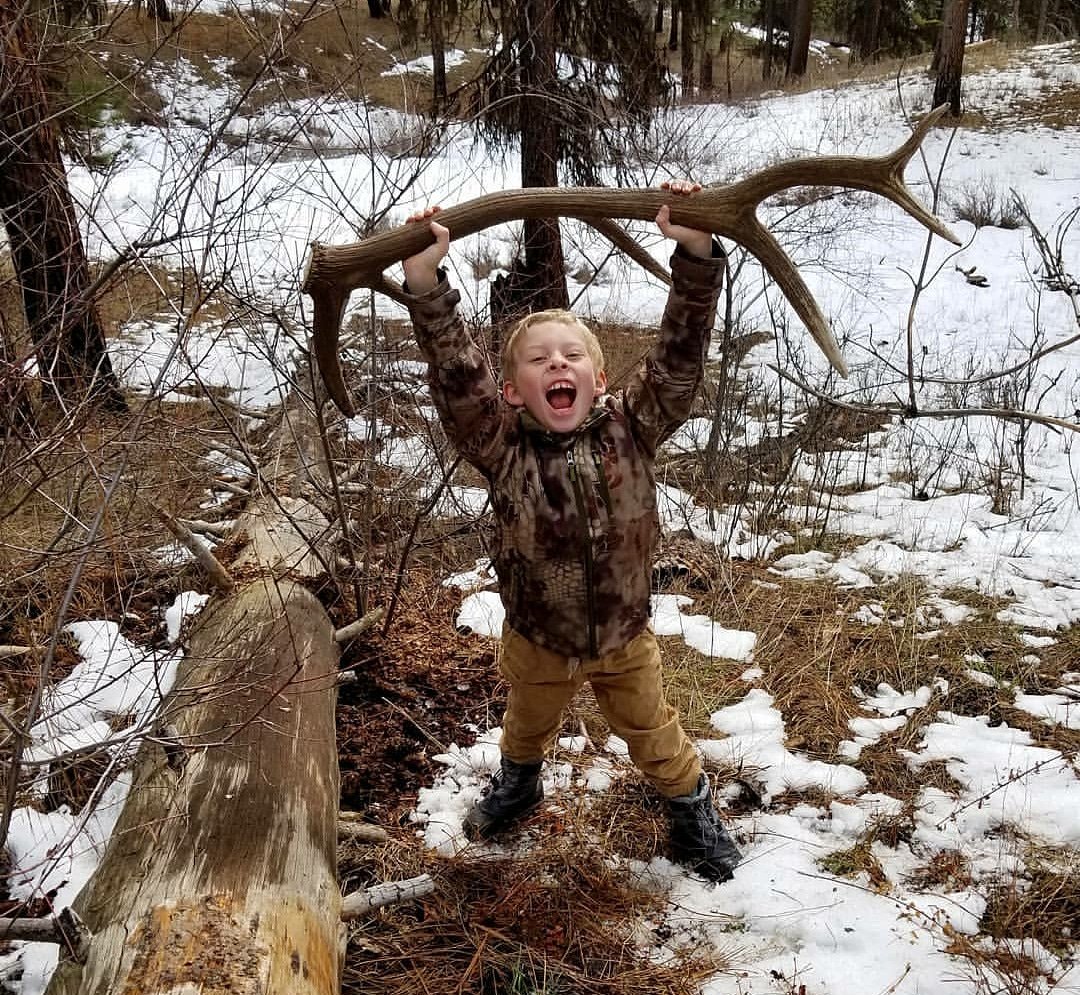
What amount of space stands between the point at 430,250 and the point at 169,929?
156 cm

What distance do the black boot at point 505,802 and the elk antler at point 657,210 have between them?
1475 millimetres

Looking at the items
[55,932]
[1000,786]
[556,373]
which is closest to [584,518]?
[556,373]

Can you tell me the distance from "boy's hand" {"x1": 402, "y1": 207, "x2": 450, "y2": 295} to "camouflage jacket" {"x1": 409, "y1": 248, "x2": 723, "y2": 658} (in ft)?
0.37

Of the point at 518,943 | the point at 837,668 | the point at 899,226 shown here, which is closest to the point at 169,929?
the point at 518,943

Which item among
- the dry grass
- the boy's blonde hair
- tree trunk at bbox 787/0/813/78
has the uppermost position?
tree trunk at bbox 787/0/813/78

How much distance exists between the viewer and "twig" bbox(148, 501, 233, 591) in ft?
10.1

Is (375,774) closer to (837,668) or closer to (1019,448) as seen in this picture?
(837,668)

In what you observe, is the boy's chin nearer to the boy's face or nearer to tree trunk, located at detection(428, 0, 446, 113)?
the boy's face

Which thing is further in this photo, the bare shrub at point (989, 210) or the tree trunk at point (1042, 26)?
the tree trunk at point (1042, 26)

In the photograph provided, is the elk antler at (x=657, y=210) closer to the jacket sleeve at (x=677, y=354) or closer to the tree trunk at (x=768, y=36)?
the jacket sleeve at (x=677, y=354)

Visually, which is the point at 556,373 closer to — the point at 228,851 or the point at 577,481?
the point at 577,481

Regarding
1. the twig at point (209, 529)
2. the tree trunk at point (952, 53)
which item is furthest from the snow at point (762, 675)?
the tree trunk at point (952, 53)

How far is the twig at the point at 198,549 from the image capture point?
307 centimetres

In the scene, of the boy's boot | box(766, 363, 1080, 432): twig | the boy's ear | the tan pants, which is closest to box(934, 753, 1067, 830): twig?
the boy's boot
